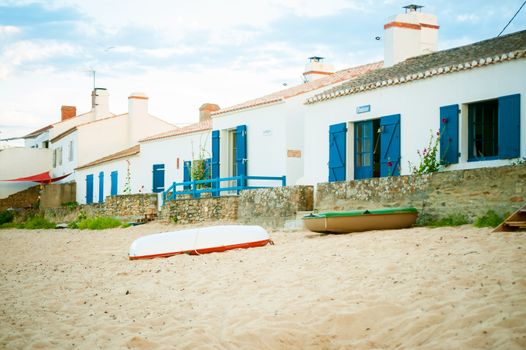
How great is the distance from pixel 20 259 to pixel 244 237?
19.4ft

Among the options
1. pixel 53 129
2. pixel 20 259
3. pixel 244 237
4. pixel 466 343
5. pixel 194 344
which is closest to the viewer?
pixel 466 343

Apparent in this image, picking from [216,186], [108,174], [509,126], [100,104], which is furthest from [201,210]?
[100,104]

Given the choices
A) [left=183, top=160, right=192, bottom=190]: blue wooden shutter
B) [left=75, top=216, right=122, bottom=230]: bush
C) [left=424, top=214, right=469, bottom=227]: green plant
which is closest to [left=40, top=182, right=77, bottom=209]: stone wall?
[left=75, top=216, right=122, bottom=230]: bush

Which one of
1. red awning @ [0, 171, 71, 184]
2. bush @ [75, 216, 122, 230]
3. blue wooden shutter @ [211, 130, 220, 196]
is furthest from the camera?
red awning @ [0, 171, 71, 184]

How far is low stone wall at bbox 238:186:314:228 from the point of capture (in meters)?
18.4

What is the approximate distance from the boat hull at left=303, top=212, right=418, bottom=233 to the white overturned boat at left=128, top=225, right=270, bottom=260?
1237mm

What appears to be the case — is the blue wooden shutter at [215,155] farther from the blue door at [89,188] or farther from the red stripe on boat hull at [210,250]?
the blue door at [89,188]

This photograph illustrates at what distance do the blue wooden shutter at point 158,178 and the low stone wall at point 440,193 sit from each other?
39.8 feet

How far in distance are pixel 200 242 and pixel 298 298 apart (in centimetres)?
575

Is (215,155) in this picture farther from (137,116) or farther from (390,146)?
(137,116)

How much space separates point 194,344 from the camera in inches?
314

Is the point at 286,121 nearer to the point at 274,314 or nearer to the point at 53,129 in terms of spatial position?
the point at 274,314

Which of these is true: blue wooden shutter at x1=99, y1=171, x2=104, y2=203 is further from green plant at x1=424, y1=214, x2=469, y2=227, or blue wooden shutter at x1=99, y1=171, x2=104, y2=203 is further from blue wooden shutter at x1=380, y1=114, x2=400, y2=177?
green plant at x1=424, y1=214, x2=469, y2=227

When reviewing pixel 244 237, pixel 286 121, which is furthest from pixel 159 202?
pixel 244 237
